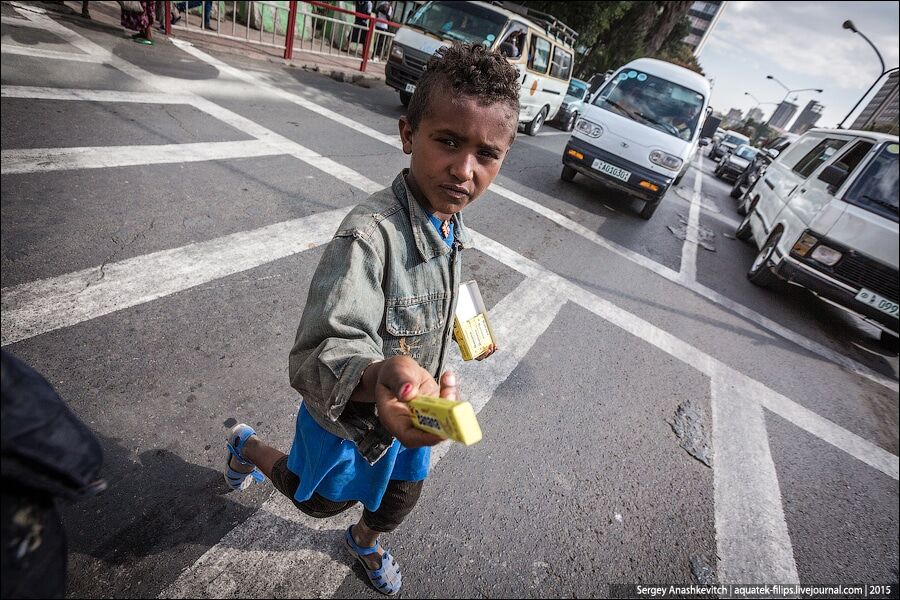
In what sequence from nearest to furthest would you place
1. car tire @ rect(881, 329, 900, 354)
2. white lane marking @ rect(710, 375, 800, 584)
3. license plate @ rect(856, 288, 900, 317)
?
white lane marking @ rect(710, 375, 800, 584)
license plate @ rect(856, 288, 900, 317)
car tire @ rect(881, 329, 900, 354)

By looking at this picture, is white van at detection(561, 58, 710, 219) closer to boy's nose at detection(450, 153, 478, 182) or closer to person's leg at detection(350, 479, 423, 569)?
boy's nose at detection(450, 153, 478, 182)

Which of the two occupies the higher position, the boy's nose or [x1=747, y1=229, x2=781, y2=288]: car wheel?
the boy's nose

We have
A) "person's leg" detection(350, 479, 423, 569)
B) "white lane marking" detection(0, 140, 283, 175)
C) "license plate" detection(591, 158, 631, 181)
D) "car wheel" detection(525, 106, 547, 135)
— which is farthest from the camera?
"car wheel" detection(525, 106, 547, 135)

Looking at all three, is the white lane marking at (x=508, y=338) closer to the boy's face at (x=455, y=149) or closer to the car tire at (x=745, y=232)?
the boy's face at (x=455, y=149)

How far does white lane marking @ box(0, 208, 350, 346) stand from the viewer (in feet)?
7.47

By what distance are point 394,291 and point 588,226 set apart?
5802 mm

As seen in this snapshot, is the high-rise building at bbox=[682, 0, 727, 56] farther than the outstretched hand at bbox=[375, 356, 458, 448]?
Yes

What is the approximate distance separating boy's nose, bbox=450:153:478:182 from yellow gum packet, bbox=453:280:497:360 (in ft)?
1.32

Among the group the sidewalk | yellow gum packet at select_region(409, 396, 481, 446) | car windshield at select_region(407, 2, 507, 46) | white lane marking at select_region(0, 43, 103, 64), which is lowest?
white lane marking at select_region(0, 43, 103, 64)

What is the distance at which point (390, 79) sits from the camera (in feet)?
28.4

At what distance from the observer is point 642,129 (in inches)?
262

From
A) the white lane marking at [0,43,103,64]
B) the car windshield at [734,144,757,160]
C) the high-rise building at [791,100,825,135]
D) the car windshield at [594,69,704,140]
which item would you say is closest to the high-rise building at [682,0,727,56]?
the high-rise building at [791,100,825,135]

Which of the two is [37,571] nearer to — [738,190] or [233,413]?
[233,413]

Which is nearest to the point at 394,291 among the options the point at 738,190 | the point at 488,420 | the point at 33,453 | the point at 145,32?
the point at 33,453
